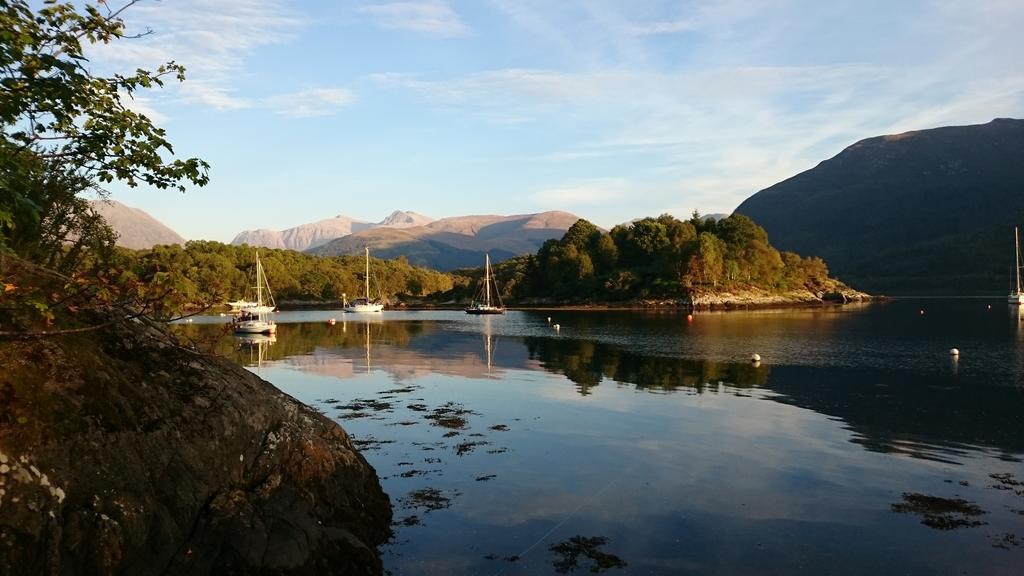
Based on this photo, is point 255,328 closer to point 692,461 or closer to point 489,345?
point 489,345

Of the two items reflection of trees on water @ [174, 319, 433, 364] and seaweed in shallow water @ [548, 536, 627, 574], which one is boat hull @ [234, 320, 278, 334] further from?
seaweed in shallow water @ [548, 536, 627, 574]

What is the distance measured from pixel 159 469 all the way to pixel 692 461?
16782 mm

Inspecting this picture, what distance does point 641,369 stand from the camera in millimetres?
46625

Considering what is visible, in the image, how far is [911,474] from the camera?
20.1m

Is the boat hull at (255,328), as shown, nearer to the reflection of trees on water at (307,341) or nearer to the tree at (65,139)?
the reflection of trees on water at (307,341)

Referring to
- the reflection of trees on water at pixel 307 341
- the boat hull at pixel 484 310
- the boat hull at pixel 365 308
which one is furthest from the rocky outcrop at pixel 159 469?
the boat hull at pixel 365 308

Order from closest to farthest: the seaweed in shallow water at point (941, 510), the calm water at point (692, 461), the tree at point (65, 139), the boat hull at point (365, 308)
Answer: the tree at point (65, 139)
the calm water at point (692, 461)
the seaweed in shallow water at point (941, 510)
the boat hull at point (365, 308)

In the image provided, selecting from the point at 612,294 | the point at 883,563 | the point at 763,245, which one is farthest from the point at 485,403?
the point at 763,245

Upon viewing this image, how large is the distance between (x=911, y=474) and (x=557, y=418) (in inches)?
546

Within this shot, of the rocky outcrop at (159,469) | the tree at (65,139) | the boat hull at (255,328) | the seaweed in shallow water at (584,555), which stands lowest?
the seaweed in shallow water at (584,555)

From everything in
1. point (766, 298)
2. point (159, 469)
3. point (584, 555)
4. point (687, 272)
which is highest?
point (687, 272)

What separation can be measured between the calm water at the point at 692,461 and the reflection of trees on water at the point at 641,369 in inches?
12.2

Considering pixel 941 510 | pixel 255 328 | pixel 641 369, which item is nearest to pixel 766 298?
pixel 255 328

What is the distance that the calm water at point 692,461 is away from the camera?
1430 cm
